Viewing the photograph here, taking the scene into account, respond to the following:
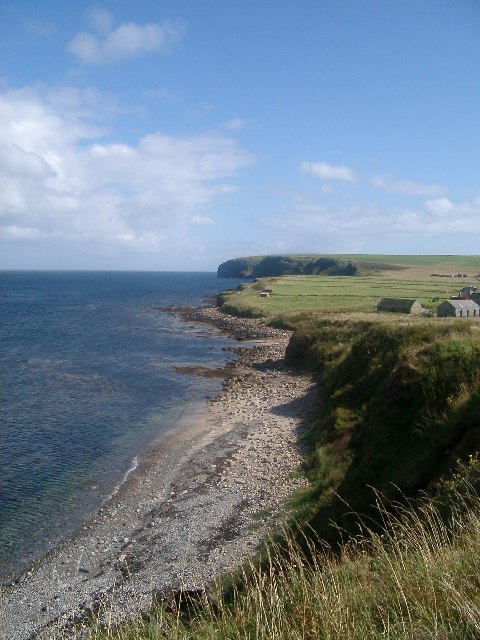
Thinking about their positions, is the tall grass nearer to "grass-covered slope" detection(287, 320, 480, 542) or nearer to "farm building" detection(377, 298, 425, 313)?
"grass-covered slope" detection(287, 320, 480, 542)

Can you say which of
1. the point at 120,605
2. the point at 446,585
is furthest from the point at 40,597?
the point at 446,585

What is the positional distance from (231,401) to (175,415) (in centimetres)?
480

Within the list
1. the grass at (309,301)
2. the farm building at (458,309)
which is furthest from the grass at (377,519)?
the grass at (309,301)

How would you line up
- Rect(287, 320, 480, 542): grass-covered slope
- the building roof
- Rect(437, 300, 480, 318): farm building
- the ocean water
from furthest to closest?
the building roof, Rect(437, 300, 480, 318): farm building, the ocean water, Rect(287, 320, 480, 542): grass-covered slope

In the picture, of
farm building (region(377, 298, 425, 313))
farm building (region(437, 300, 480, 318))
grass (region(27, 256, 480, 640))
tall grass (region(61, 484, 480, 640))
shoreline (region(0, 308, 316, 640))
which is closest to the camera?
tall grass (region(61, 484, 480, 640))

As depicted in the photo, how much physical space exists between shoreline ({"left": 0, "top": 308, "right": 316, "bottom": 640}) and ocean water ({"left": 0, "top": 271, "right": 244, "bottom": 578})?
53.1 inches

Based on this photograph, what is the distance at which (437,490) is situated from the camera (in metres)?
12.4

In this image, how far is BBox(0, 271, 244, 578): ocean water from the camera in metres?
21.1

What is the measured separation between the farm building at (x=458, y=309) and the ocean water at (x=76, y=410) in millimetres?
25262

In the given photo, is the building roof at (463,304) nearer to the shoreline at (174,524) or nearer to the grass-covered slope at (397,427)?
the shoreline at (174,524)

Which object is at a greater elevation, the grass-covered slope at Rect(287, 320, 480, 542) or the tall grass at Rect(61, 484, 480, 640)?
the tall grass at Rect(61, 484, 480, 640)

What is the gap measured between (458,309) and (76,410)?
41639mm

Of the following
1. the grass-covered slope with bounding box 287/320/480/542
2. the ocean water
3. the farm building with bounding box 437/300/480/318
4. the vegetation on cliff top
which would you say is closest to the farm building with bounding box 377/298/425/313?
the farm building with bounding box 437/300/480/318

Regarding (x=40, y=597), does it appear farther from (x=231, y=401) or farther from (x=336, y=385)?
(x=231, y=401)
